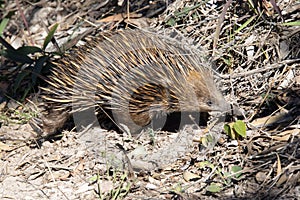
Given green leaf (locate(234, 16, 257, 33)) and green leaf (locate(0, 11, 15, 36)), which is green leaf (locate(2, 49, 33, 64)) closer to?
green leaf (locate(0, 11, 15, 36))

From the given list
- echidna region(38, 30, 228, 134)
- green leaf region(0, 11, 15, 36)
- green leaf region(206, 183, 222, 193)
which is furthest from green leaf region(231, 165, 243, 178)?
green leaf region(0, 11, 15, 36)

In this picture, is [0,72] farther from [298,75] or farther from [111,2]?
[298,75]

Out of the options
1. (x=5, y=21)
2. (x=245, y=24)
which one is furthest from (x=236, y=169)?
(x=5, y=21)

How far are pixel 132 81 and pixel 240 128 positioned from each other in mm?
903

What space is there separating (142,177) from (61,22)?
2637 mm

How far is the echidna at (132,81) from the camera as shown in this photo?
4113 mm

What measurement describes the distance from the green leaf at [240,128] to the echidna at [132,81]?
0.70 feet

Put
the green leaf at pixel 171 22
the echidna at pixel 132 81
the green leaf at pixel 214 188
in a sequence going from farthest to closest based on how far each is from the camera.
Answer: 1. the green leaf at pixel 171 22
2. the echidna at pixel 132 81
3. the green leaf at pixel 214 188

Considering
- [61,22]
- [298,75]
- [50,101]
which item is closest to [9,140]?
[50,101]

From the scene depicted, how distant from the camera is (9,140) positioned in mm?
4754

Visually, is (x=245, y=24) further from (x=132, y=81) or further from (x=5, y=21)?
(x=5, y=21)

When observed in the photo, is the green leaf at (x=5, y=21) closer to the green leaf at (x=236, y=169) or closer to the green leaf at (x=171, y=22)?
the green leaf at (x=171, y=22)

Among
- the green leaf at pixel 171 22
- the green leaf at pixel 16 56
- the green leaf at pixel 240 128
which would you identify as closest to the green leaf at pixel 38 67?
the green leaf at pixel 16 56

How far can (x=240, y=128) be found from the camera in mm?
3898
